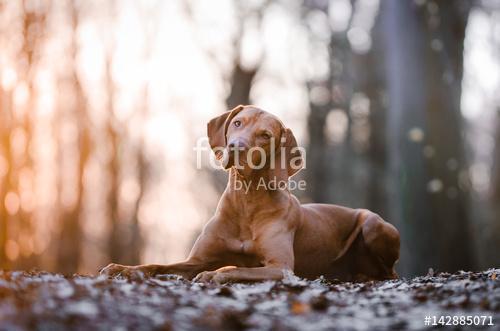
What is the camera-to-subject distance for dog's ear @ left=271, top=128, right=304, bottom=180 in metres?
7.29

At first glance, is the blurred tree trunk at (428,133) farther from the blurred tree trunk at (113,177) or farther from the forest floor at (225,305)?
the blurred tree trunk at (113,177)

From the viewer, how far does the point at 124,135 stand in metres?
25.8

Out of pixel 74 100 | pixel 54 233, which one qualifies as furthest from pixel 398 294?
pixel 54 233

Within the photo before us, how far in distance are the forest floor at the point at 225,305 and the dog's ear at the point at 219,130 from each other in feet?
6.80

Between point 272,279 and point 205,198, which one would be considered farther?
point 205,198

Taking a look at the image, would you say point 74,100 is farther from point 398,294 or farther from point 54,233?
point 398,294

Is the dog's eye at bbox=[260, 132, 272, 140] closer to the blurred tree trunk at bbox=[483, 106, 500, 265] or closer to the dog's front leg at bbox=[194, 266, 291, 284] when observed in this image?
the dog's front leg at bbox=[194, 266, 291, 284]

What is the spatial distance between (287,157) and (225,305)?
3147 mm

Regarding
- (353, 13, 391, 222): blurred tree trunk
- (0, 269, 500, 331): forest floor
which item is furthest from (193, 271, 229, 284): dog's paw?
(353, 13, 391, 222): blurred tree trunk

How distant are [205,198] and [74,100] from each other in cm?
852

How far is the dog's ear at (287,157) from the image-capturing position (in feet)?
23.9

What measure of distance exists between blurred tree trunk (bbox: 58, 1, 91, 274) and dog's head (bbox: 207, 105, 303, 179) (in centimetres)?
1757

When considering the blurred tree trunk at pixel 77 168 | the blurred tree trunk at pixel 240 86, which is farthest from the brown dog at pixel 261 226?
the blurred tree trunk at pixel 77 168

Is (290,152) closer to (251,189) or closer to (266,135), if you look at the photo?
(266,135)
